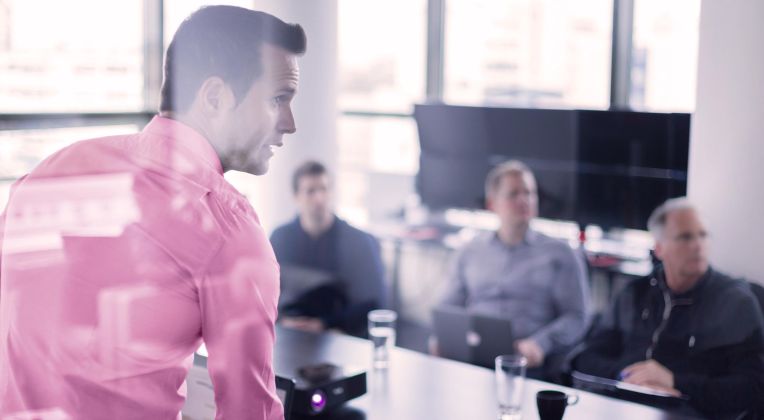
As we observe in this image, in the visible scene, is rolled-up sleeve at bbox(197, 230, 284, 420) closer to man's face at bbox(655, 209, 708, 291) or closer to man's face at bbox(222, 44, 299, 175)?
man's face at bbox(222, 44, 299, 175)

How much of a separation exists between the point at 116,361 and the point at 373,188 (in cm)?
387

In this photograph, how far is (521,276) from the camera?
332 cm

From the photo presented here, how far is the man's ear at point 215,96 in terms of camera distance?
3.63 feet

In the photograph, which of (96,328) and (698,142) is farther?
(698,142)

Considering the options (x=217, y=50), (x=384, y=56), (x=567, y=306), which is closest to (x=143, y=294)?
(x=217, y=50)

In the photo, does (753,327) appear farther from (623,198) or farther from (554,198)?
(554,198)

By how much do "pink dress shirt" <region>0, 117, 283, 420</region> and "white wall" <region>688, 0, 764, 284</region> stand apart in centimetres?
183

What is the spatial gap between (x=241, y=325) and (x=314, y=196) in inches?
96.5

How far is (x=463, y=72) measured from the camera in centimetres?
488

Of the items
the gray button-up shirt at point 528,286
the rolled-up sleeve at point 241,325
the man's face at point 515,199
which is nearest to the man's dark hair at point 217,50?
the rolled-up sleeve at point 241,325

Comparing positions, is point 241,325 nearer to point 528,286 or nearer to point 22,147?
point 528,286

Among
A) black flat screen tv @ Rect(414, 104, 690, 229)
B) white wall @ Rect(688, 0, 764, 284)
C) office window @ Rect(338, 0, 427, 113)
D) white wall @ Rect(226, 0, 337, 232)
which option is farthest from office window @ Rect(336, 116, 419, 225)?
white wall @ Rect(688, 0, 764, 284)

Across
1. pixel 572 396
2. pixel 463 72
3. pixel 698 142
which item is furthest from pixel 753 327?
pixel 463 72

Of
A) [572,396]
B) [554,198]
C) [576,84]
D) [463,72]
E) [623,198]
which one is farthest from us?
[463,72]
